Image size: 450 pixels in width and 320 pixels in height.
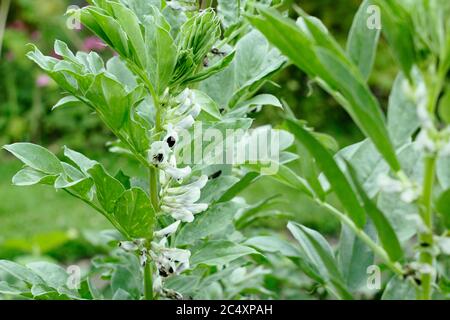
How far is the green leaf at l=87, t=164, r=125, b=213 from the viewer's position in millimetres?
1000

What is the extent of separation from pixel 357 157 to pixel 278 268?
1.54 meters

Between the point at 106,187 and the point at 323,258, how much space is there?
0.29m

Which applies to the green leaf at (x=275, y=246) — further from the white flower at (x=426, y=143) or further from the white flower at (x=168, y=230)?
the white flower at (x=426, y=143)

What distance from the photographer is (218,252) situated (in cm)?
109

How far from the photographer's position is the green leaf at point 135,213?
969mm

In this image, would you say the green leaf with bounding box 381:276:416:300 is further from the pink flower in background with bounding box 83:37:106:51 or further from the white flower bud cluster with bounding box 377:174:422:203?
the pink flower in background with bounding box 83:37:106:51

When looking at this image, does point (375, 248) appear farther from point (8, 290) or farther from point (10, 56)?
point (10, 56)

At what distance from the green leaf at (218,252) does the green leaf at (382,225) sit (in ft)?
0.96

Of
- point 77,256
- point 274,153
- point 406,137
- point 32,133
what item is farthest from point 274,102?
point 32,133

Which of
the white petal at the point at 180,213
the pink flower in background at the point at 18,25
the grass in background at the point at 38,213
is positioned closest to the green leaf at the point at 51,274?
the white petal at the point at 180,213

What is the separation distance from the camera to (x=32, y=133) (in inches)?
221

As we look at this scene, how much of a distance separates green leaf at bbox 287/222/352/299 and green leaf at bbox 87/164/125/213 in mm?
227

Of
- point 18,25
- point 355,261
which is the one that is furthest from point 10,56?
point 355,261
